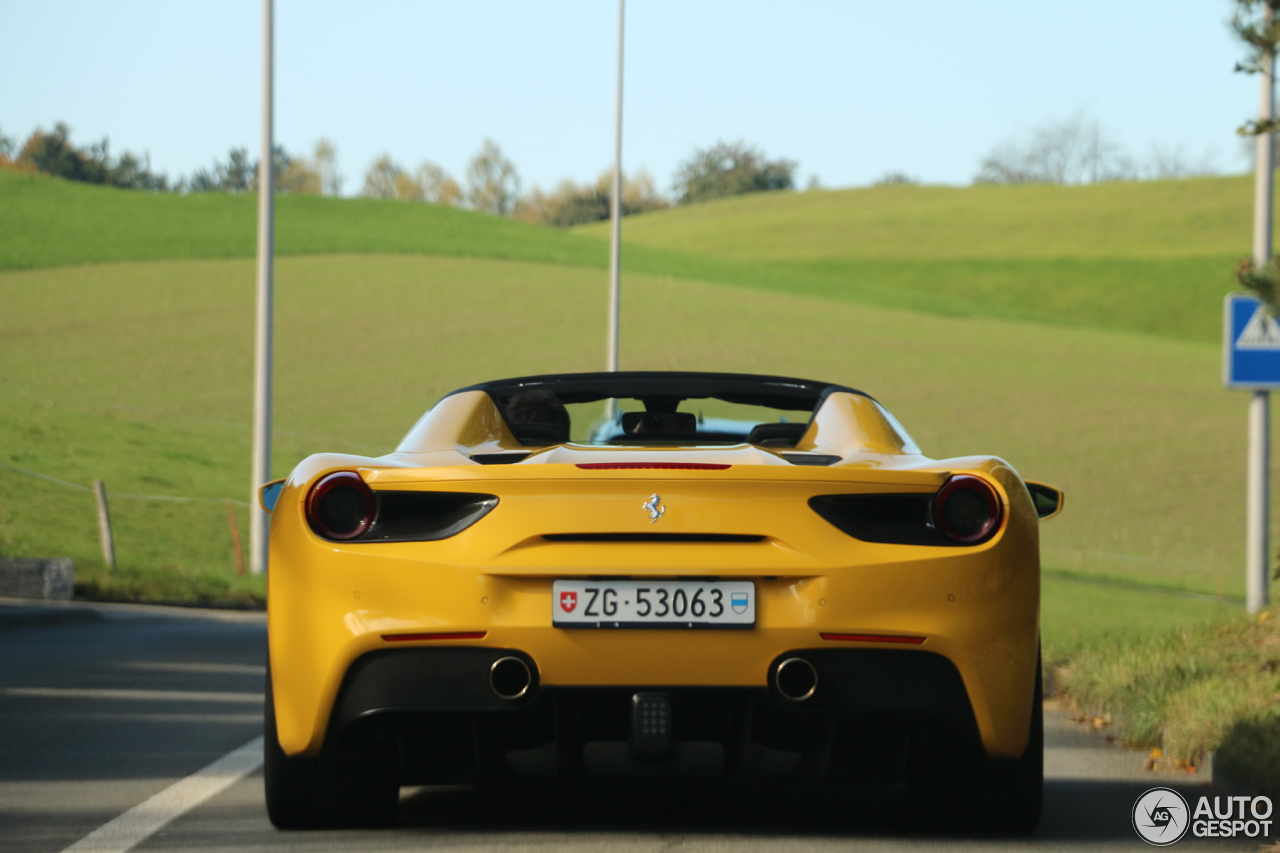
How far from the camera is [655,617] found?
418 cm

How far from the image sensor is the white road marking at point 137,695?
27.4ft

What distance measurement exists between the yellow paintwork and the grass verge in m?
1.71

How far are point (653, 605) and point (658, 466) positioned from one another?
39cm

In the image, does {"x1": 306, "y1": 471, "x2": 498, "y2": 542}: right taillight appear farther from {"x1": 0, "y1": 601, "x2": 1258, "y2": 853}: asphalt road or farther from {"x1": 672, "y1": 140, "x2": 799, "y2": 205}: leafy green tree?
{"x1": 672, "y1": 140, "x2": 799, "y2": 205}: leafy green tree

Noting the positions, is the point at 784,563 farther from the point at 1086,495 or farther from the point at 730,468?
the point at 1086,495

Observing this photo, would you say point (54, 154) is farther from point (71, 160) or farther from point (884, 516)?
point (884, 516)

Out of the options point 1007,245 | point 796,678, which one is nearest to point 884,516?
point 796,678

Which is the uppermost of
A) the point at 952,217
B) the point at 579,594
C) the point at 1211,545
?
the point at 952,217

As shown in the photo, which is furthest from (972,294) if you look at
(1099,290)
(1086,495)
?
(1086,495)

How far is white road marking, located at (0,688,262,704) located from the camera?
27.4 ft

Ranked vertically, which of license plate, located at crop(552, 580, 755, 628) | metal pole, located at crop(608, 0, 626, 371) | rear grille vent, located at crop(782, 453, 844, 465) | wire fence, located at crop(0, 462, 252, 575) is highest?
metal pole, located at crop(608, 0, 626, 371)

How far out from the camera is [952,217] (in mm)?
88562

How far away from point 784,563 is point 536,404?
1.74m

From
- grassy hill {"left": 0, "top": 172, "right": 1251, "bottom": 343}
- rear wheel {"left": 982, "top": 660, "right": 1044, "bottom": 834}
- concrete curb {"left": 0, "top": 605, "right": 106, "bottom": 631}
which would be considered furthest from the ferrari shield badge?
grassy hill {"left": 0, "top": 172, "right": 1251, "bottom": 343}
